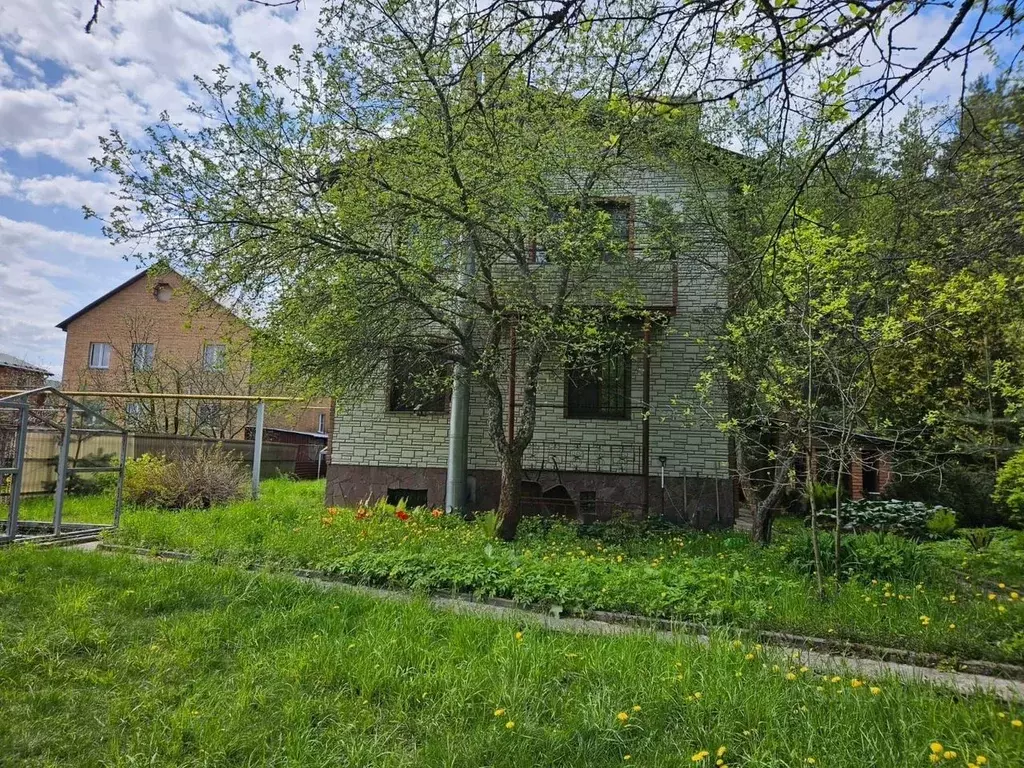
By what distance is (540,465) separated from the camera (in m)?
10.6

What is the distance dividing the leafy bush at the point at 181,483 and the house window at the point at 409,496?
2852 millimetres

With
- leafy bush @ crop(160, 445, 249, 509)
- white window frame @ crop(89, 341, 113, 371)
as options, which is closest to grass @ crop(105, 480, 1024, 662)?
leafy bush @ crop(160, 445, 249, 509)

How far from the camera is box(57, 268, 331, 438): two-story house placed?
27.8 feet

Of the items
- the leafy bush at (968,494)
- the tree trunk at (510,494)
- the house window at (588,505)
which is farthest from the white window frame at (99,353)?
the leafy bush at (968,494)

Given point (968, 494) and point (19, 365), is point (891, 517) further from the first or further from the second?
point (19, 365)

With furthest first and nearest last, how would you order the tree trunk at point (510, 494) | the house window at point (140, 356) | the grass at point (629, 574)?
the house window at point (140, 356)
the tree trunk at point (510, 494)
the grass at point (629, 574)

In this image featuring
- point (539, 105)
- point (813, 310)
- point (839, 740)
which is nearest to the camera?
point (839, 740)

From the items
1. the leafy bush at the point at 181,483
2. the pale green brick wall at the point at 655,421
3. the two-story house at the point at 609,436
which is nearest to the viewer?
the two-story house at the point at 609,436

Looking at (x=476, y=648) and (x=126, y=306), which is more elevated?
(x=126, y=306)

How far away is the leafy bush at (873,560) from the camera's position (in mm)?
5734

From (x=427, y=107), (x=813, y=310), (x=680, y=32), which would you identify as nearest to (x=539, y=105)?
(x=427, y=107)

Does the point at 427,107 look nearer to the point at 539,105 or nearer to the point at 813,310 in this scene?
the point at 539,105

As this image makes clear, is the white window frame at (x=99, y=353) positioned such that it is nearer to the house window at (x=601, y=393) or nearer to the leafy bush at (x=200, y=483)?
the leafy bush at (x=200, y=483)

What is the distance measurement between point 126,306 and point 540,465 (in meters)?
27.4
